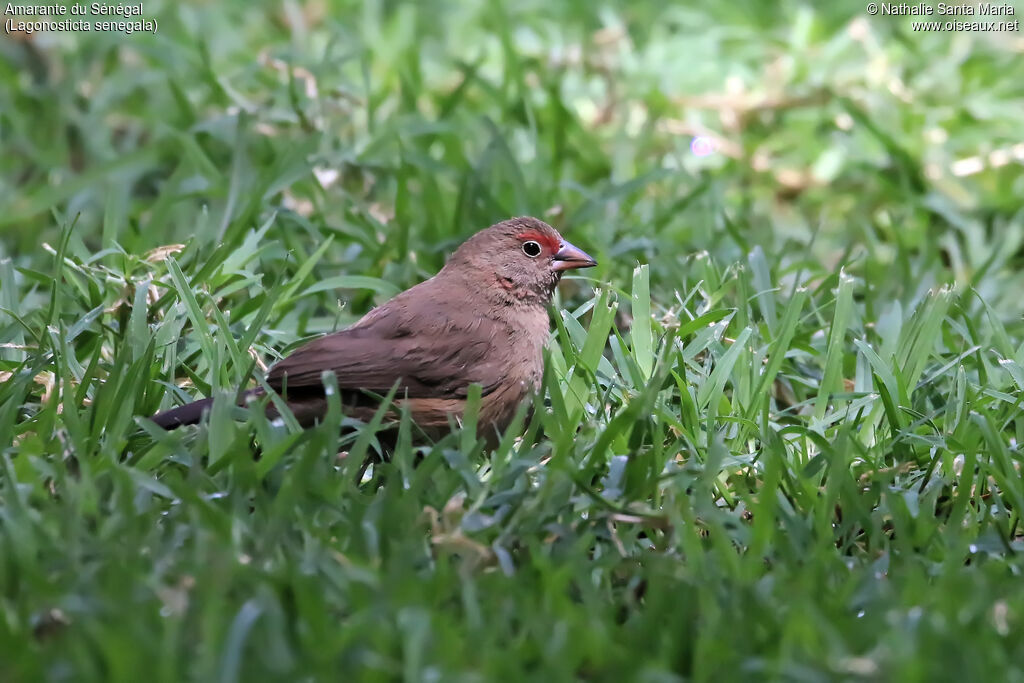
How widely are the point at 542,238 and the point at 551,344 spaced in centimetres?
43

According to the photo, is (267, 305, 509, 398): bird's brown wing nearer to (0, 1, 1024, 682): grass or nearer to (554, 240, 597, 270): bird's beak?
(0, 1, 1024, 682): grass

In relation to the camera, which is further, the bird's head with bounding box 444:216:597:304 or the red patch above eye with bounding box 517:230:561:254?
the red patch above eye with bounding box 517:230:561:254

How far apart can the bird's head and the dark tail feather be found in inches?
43.4

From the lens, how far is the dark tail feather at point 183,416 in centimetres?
345

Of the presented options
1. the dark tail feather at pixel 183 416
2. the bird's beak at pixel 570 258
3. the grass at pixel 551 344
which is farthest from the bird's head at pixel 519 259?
the dark tail feather at pixel 183 416

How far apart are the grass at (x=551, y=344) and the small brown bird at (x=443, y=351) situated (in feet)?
0.45

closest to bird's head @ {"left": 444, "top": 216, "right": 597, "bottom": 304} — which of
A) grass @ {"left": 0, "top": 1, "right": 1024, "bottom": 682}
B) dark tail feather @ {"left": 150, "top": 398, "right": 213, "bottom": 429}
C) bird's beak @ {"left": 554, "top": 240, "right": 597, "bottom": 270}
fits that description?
bird's beak @ {"left": 554, "top": 240, "right": 597, "bottom": 270}

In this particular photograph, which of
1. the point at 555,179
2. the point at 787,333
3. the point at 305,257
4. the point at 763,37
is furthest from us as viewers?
the point at 763,37

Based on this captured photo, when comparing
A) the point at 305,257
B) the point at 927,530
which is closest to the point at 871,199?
the point at 305,257

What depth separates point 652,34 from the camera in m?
7.04

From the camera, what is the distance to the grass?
2.58m

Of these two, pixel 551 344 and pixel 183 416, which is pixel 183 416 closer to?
pixel 183 416

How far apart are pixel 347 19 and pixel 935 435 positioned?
175 inches

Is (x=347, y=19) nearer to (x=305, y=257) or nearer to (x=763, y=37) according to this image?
(x=763, y=37)
